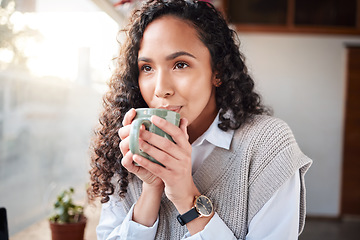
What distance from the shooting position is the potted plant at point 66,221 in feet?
3.77

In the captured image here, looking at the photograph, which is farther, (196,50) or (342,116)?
(342,116)

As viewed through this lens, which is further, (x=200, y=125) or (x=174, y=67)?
(x=200, y=125)

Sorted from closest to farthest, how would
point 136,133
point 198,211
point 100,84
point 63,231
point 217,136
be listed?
point 136,133 < point 198,211 < point 217,136 < point 63,231 < point 100,84

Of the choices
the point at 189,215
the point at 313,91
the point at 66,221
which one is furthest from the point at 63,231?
the point at 313,91

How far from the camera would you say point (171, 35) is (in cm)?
91

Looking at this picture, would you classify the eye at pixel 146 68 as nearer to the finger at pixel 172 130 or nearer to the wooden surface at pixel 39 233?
the finger at pixel 172 130

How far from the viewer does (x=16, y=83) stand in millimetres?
1187

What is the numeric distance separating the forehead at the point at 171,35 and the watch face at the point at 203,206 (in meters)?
0.39

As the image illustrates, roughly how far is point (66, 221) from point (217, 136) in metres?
0.62

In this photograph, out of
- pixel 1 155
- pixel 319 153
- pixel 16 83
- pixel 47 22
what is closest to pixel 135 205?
pixel 1 155

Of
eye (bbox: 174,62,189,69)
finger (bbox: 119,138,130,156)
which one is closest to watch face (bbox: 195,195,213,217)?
finger (bbox: 119,138,130,156)

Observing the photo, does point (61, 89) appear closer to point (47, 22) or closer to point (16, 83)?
point (47, 22)

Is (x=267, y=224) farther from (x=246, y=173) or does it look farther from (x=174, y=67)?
(x=174, y=67)

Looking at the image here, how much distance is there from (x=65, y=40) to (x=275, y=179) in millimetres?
1141
